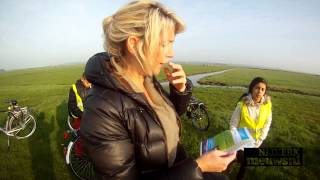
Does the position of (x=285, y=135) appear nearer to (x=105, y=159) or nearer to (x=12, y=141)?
(x=105, y=159)

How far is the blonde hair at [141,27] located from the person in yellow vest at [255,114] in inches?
155

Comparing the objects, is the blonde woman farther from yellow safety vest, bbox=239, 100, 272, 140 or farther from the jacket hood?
yellow safety vest, bbox=239, 100, 272, 140

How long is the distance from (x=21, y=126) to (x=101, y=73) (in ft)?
33.0

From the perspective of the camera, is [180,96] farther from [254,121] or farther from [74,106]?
[74,106]

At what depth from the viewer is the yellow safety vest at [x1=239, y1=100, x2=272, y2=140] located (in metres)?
5.29

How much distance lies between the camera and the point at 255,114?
535 centimetres

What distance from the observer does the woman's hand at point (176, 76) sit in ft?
7.82

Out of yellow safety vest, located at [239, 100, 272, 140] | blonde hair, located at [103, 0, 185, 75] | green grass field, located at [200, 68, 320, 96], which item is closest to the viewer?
blonde hair, located at [103, 0, 185, 75]

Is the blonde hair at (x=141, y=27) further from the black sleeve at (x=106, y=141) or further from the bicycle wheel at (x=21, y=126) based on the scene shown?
the bicycle wheel at (x=21, y=126)

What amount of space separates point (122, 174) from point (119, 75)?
2.78 ft

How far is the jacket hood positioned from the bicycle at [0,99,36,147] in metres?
9.16

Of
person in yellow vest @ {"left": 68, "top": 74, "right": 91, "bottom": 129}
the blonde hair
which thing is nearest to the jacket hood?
the blonde hair

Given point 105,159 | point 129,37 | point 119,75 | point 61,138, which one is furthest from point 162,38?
point 61,138

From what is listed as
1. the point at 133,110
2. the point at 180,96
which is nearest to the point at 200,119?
the point at 180,96
